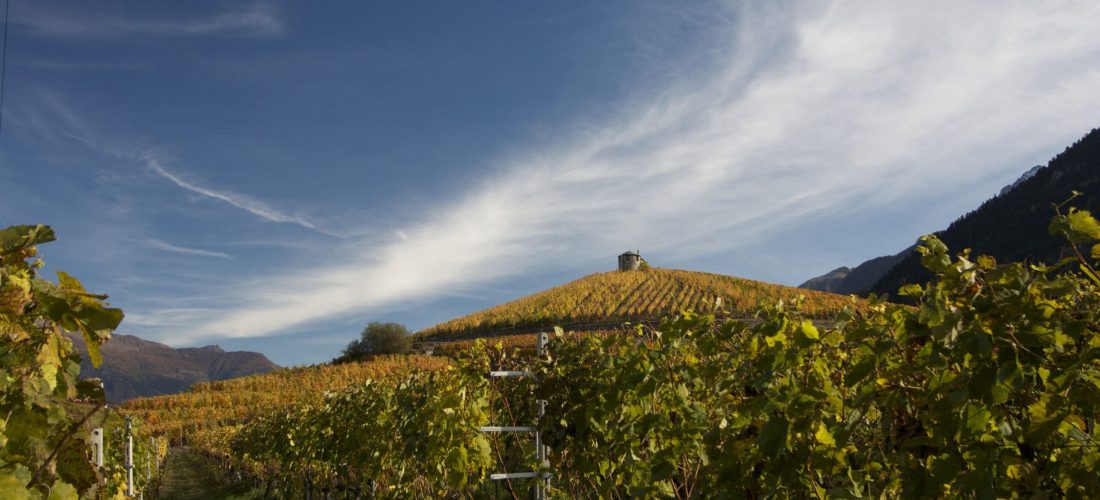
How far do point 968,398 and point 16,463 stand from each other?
2.05m

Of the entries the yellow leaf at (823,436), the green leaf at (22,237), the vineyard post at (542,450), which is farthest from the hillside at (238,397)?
the green leaf at (22,237)

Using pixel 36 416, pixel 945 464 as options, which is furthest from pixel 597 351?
pixel 36 416

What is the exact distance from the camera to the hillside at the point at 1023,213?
7304 cm

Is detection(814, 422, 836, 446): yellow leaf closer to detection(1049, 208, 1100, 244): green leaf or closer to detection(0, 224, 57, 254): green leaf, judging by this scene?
detection(1049, 208, 1100, 244): green leaf

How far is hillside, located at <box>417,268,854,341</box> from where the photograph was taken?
Result: 149ft

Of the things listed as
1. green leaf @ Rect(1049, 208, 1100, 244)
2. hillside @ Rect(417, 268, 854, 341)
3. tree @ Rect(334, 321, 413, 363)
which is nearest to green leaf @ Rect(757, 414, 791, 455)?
green leaf @ Rect(1049, 208, 1100, 244)

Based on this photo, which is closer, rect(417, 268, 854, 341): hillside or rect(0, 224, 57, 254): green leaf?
rect(0, 224, 57, 254): green leaf

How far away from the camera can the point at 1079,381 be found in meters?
1.56

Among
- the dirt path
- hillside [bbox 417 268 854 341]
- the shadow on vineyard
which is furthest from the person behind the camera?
hillside [bbox 417 268 854 341]

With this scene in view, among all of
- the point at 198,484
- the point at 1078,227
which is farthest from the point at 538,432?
the point at 198,484

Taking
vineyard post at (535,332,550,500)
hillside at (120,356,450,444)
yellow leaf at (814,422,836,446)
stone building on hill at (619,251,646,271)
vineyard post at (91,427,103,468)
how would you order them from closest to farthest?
yellow leaf at (814,422,836,446) < vineyard post at (535,332,550,500) < vineyard post at (91,427,103,468) < hillside at (120,356,450,444) < stone building on hill at (619,251,646,271)

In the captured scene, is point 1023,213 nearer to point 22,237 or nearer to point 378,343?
point 378,343

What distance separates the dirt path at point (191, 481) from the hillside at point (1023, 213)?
68.0m

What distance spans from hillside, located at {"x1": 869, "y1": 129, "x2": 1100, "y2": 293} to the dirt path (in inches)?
2676
